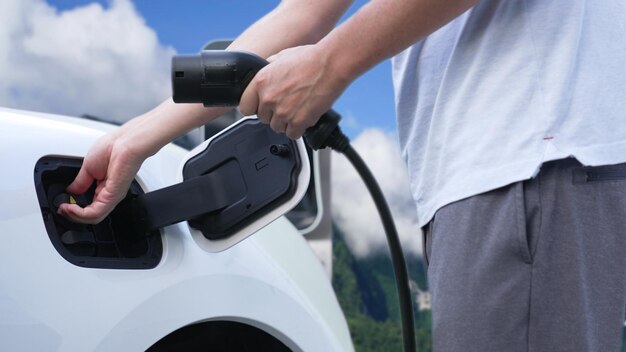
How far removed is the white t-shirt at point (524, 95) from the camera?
102 centimetres

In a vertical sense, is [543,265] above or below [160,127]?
below

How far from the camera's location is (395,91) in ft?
4.04

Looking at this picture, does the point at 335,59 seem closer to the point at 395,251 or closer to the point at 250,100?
the point at 250,100

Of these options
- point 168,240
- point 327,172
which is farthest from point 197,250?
point 327,172

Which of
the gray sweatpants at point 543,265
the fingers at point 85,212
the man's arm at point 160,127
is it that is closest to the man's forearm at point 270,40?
the man's arm at point 160,127

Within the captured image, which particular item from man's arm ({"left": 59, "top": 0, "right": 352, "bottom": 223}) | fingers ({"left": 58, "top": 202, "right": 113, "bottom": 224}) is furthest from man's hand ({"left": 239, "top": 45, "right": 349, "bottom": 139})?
fingers ({"left": 58, "top": 202, "right": 113, "bottom": 224})

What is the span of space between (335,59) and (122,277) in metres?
0.54

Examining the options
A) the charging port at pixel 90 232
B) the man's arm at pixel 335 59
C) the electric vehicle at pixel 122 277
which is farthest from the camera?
the charging port at pixel 90 232

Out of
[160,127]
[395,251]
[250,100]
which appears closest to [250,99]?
[250,100]

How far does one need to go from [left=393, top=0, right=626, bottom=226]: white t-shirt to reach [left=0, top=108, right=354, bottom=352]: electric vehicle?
0.50 m

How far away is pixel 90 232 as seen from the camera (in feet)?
4.61

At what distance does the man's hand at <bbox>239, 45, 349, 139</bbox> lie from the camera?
1046 millimetres

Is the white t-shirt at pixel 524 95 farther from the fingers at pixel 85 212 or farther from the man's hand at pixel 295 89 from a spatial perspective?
the fingers at pixel 85 212

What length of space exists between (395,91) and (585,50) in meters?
0.29
